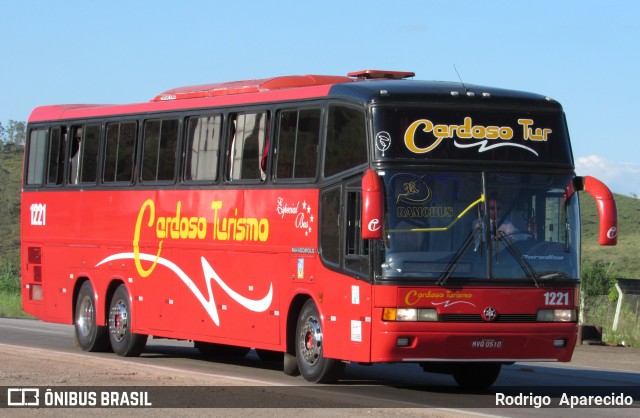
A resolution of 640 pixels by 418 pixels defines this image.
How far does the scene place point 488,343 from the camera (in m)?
16.3

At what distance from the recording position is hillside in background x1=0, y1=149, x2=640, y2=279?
250 feet

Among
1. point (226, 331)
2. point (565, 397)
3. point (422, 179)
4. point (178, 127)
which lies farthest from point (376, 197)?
point (178, 127)

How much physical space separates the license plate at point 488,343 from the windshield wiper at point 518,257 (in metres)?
0.81

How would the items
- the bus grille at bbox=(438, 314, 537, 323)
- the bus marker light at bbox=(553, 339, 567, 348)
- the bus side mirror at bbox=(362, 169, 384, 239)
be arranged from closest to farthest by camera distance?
the bus side mirror at bbox=(362, 169, 384, 239) → the bus grille at bbox=(438, 314, 537, 323) → the bus marker light at bbox=(553, 339, 567, 348)

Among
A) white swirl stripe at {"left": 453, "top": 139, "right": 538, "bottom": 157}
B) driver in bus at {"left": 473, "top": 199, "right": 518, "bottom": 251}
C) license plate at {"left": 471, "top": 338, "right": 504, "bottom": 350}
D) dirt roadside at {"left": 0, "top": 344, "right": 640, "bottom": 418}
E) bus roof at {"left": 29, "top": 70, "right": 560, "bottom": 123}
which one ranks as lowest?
dirt roadside at {"left": 0, "top": 344, "right": 640, "bottom": 418}

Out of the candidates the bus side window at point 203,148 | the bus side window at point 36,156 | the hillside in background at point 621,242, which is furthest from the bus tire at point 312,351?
the hillside in background at point 621,242

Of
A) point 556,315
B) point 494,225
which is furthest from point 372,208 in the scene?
point 556,315

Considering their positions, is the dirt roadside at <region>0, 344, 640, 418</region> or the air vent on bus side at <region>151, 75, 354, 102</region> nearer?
the dirt roadside at <region>0, 344, 640, 418</region>

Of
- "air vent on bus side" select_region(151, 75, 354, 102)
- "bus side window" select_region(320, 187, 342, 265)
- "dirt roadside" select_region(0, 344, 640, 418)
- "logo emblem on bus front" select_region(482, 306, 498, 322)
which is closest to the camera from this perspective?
"dirt roadside" select_region(0, 344, 640, 418)

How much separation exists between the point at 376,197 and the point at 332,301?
2071 mm

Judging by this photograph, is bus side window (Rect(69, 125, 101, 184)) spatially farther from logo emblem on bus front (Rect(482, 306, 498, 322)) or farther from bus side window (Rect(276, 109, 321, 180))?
logo emblem on bus front (Rect(482, 306, 498, 322))

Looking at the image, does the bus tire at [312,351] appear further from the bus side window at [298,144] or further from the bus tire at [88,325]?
the bus tire at [88,325]

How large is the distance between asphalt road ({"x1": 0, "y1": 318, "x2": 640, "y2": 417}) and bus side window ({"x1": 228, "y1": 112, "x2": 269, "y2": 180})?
278 centimetres

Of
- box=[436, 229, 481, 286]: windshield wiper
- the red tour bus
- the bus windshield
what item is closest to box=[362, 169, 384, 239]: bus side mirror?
the red tour bus
